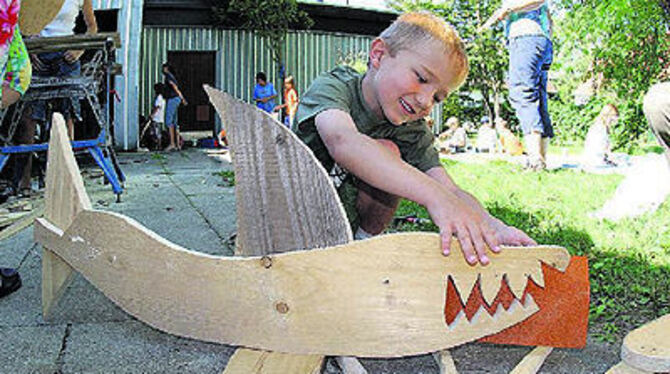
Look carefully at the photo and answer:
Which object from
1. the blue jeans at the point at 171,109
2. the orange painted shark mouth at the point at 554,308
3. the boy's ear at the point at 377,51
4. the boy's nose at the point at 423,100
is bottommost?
the blue jeans at the point at 171,109

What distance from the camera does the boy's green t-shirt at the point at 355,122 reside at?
1723 millimetres

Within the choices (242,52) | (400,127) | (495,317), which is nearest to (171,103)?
(242,52)

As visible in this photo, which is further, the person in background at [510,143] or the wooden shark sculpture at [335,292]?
the person in background at [510,143]

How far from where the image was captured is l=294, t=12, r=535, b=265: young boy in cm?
126

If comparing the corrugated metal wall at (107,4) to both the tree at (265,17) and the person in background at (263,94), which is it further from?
the tree at (265,17)

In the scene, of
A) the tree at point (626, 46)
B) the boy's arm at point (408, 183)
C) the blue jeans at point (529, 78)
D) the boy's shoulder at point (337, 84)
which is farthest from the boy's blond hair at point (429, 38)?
the tree at point (626, 46)

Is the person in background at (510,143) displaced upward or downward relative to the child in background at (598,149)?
downward

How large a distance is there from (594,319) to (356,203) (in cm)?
96

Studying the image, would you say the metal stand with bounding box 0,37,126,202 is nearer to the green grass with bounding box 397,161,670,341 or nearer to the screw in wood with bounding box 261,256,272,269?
the green grass with bounding box 397,161,670,341

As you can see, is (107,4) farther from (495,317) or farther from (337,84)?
(495,317)

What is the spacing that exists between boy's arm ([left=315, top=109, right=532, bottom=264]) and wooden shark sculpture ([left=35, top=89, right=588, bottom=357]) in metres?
0.04

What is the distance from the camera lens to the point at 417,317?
3.69ft

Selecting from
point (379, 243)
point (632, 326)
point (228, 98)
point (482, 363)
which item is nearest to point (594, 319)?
point (632, 326)

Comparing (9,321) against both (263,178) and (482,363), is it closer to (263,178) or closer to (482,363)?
(263,178)
